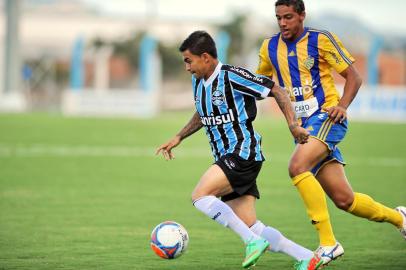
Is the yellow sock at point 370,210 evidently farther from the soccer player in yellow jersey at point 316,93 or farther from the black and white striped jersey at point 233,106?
the black and white striped jersey at point 233,106

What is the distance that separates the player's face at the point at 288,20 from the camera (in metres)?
8.21

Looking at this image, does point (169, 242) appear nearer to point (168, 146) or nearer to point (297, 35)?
point (168, 146)

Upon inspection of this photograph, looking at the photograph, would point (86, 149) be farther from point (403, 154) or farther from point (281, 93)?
point (281, 93)

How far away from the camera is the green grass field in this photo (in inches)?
341

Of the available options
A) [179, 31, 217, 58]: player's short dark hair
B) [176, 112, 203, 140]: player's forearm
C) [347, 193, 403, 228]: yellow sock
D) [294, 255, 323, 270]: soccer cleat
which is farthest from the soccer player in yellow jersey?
Result: [179, 31, 217, 58]: player's short dark hair

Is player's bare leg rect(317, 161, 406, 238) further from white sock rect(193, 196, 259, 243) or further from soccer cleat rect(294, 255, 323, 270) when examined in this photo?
white sock rect(193, 196, 259, 243)

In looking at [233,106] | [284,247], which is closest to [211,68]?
[233,106]

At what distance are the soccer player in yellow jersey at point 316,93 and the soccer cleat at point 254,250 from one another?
90cm

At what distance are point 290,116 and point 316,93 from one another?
2.96 ft

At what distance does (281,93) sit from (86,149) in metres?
15.5

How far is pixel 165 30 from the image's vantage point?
242ft

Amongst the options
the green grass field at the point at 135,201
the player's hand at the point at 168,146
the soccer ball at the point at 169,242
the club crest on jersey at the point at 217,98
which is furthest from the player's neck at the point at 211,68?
the green grass field at the point at 135,201

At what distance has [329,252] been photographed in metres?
7.96

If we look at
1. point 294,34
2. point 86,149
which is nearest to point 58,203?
point 294,34
